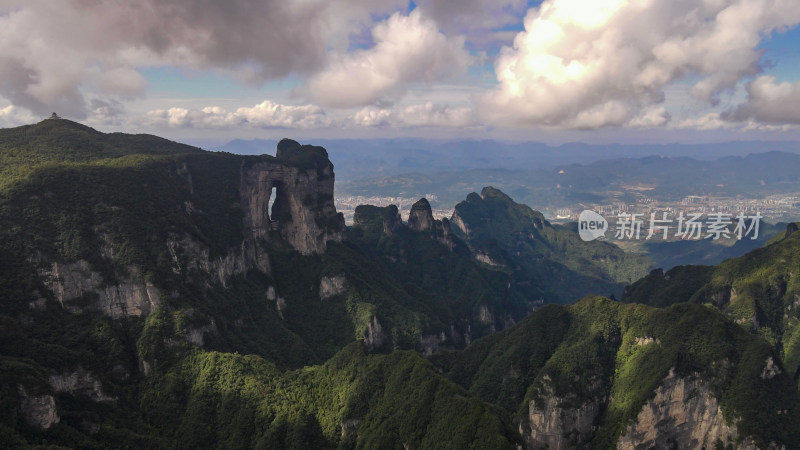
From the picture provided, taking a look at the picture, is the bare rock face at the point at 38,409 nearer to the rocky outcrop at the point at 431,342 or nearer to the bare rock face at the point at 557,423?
the bare rock face at the point at 557,423

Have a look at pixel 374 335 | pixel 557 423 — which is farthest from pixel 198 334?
pixel 557 423

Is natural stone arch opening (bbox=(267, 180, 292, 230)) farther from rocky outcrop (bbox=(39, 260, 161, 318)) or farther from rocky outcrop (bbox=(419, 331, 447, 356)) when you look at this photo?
rocky outcrop (bbox=(39, 260, 161, 318))

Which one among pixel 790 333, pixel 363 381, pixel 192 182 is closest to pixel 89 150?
pixel 192 182

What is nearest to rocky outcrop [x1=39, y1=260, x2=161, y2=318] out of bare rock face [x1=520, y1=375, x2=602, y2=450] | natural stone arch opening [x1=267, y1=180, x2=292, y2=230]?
natural stone arch opening [x1=267, y1=180, x2=292, y2=230]

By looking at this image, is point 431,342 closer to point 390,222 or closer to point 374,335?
point 374,335

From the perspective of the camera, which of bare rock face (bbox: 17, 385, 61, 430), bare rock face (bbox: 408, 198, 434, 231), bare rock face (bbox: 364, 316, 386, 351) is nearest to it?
bare rock face (bbox: 17, 385, 61, 430)
